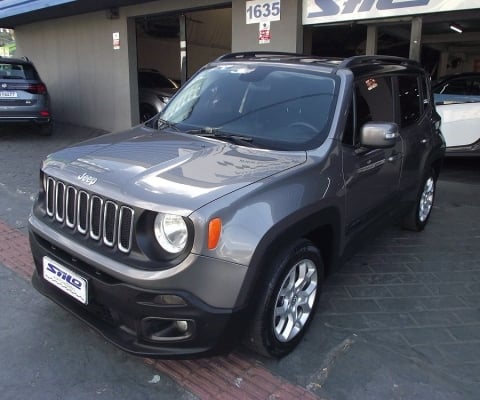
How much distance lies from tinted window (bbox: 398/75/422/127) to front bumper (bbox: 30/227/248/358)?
2.72m

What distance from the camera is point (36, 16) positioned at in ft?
43.6

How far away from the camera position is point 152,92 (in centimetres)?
1218

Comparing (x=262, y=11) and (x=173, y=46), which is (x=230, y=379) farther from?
(x=173, y=46)

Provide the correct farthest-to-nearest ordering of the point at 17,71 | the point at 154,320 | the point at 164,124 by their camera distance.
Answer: the point at 17,71
the point at 164,124
the point at 154,320

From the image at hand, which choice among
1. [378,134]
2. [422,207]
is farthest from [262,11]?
[378,134]

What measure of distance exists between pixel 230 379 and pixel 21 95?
936cm

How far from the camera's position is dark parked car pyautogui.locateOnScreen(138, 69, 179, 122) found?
1206 cm

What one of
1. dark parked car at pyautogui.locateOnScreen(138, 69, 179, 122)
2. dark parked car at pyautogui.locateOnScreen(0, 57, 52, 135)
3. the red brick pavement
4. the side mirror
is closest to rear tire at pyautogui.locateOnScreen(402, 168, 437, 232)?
the side mirror

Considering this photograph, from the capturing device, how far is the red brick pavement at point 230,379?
260cm

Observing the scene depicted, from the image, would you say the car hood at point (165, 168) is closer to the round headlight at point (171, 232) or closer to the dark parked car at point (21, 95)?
the round headlight at point (171, 232)

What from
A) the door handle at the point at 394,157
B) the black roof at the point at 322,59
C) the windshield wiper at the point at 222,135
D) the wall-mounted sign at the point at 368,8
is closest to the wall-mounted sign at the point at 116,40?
the wall-mounted sign at the point at 368,8

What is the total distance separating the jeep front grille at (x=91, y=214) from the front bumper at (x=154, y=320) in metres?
0.18

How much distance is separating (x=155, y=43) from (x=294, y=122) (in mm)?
16103

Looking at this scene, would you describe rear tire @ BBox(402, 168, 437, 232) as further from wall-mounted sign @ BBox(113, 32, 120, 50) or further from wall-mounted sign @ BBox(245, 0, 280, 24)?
wall-mounted sign @ BBox(113, 32, 120, 50)
